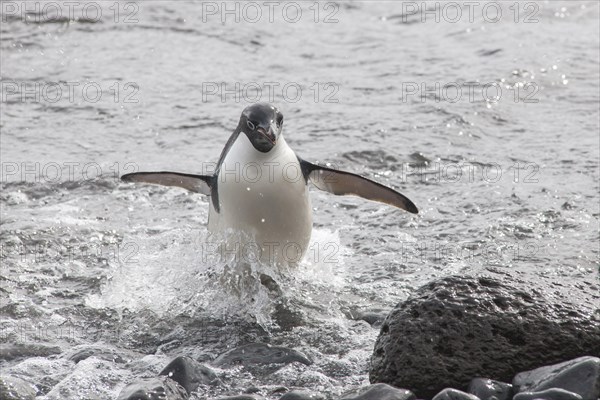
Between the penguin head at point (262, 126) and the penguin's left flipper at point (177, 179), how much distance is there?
51 cm

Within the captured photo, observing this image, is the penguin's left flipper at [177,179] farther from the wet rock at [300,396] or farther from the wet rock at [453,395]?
the wet rock at [453,395]

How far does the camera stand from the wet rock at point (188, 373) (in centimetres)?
497

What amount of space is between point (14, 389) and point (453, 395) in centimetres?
201

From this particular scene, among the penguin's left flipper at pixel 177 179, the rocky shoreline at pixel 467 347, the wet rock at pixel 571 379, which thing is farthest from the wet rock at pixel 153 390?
the penguin's left flipper at pixel 177 179

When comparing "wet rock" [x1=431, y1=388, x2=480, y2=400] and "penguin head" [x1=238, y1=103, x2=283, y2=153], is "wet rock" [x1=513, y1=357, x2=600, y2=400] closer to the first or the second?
"wet rock" [x1=431, y1=388, x2=480, y2=400]

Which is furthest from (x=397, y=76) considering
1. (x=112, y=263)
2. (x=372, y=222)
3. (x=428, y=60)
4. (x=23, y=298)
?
(x=23, y=298)

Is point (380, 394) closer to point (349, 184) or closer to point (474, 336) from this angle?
point (474, 336)

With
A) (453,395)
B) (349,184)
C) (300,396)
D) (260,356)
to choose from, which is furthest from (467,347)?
(349,184)

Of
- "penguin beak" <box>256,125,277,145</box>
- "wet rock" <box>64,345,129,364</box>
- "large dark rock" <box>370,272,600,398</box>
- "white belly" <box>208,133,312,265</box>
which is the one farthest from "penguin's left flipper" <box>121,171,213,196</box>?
"large dark rock" <box>370,272,600,398</box>

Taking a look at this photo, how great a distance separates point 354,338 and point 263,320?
673 millimetres

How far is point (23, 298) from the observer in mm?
6258

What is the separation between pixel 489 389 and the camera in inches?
181

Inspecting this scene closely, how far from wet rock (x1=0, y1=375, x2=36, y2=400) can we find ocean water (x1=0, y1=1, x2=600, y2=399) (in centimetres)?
10

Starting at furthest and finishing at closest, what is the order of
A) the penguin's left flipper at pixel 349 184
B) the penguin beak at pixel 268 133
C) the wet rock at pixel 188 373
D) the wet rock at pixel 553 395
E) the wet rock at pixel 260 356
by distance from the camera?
the penguin's left flipper at pixel 349 184 → the penguin beak at pixel 268 133 → the wet rock at pixel 260 356 → the wet rock at pixel 188 373 → the wet rock at pixel 553 395
